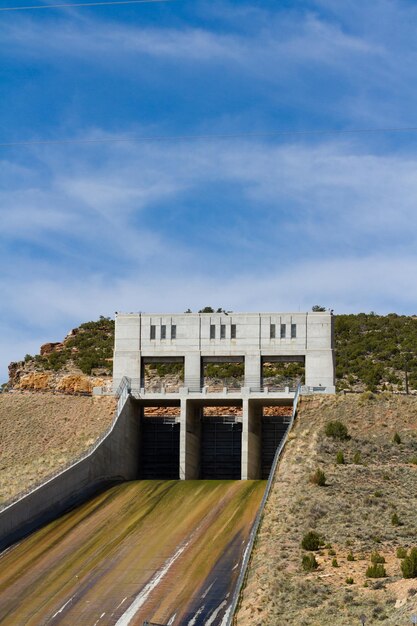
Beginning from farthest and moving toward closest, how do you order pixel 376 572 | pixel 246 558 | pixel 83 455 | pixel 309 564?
pixel 83 455 → pixel 246 558 → pixel 309 564 → pixel 376 572

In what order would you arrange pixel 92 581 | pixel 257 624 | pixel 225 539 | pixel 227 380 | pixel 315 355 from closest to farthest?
pixel 257 624
pixel 92 581
pixel 225 539
pixel 315 355
pixel 227 380

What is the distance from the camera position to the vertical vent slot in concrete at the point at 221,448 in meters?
76.8

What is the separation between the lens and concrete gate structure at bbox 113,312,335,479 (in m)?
73.8

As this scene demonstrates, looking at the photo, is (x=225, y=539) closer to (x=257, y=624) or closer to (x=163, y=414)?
(x=257, y=624)

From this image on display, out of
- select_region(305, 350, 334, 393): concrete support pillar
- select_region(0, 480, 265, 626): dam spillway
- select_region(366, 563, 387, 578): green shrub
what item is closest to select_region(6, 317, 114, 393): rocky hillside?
select_region(305, 350, 334, 393): concrete support pillar

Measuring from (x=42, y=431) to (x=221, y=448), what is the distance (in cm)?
1350

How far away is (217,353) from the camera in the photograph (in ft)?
252

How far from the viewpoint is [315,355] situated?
247 feet

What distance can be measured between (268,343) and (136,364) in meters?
9.64

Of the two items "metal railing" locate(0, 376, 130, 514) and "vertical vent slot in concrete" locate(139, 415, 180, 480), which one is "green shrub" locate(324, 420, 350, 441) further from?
"vertical vent slot in concrete" locate(139, 415, 180, 480)

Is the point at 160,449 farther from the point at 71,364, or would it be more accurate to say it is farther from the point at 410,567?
the point at 71,364

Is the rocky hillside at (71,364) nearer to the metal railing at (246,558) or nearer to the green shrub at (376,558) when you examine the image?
the metal railing at (246,558)

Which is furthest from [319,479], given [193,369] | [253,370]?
[193,369]

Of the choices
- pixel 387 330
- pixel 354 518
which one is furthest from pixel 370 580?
pixel 387 330
